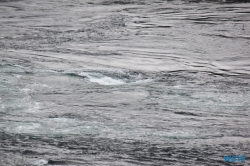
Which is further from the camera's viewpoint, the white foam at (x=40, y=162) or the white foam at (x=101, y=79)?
the white foam at (x=101, y=79)

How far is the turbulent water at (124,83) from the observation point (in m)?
0.74

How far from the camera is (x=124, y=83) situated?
95 centimetres

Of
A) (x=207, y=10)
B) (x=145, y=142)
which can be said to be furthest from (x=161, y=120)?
(x=207, y=10)

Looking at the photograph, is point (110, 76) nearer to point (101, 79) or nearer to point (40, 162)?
point (101, 79)

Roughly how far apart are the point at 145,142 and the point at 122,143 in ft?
0.16

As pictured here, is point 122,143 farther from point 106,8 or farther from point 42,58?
point 106,8

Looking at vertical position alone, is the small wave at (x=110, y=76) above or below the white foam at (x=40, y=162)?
above

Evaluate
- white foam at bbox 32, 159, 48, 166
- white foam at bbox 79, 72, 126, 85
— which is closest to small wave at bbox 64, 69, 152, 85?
white foam at bbox 79, 72, 126, 85

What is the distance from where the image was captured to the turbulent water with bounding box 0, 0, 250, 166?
736 mm

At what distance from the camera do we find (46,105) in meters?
0.87

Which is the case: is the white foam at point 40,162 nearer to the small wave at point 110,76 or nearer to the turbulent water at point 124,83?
the turbulent water at point 124,83

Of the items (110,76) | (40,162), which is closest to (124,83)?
(110,76)

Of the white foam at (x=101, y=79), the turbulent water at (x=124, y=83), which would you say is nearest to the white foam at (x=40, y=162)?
the turbulent water at (x=124, y=83)

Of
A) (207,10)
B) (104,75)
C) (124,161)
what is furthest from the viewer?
(207,10)
